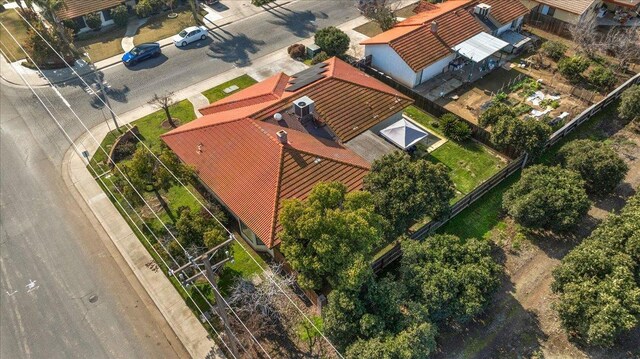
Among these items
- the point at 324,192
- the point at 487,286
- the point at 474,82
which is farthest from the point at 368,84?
the point at 487,286

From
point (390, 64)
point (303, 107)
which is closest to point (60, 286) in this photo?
point (303, 107)

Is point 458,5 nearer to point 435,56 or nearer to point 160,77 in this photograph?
point 435,56

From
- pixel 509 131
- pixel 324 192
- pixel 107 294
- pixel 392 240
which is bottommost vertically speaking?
pixel 107 294

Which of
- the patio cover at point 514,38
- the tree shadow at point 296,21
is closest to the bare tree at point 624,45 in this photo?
the patio cover at point 514,38

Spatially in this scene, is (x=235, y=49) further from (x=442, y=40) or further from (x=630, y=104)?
(x=630, y=104)

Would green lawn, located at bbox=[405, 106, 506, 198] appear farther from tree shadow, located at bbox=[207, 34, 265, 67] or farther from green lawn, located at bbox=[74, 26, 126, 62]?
green lawn, located at bbox=[74, 26, 126, 62]

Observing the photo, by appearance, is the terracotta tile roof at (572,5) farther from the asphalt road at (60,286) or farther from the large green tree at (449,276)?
the asphalt road at (60,286)
